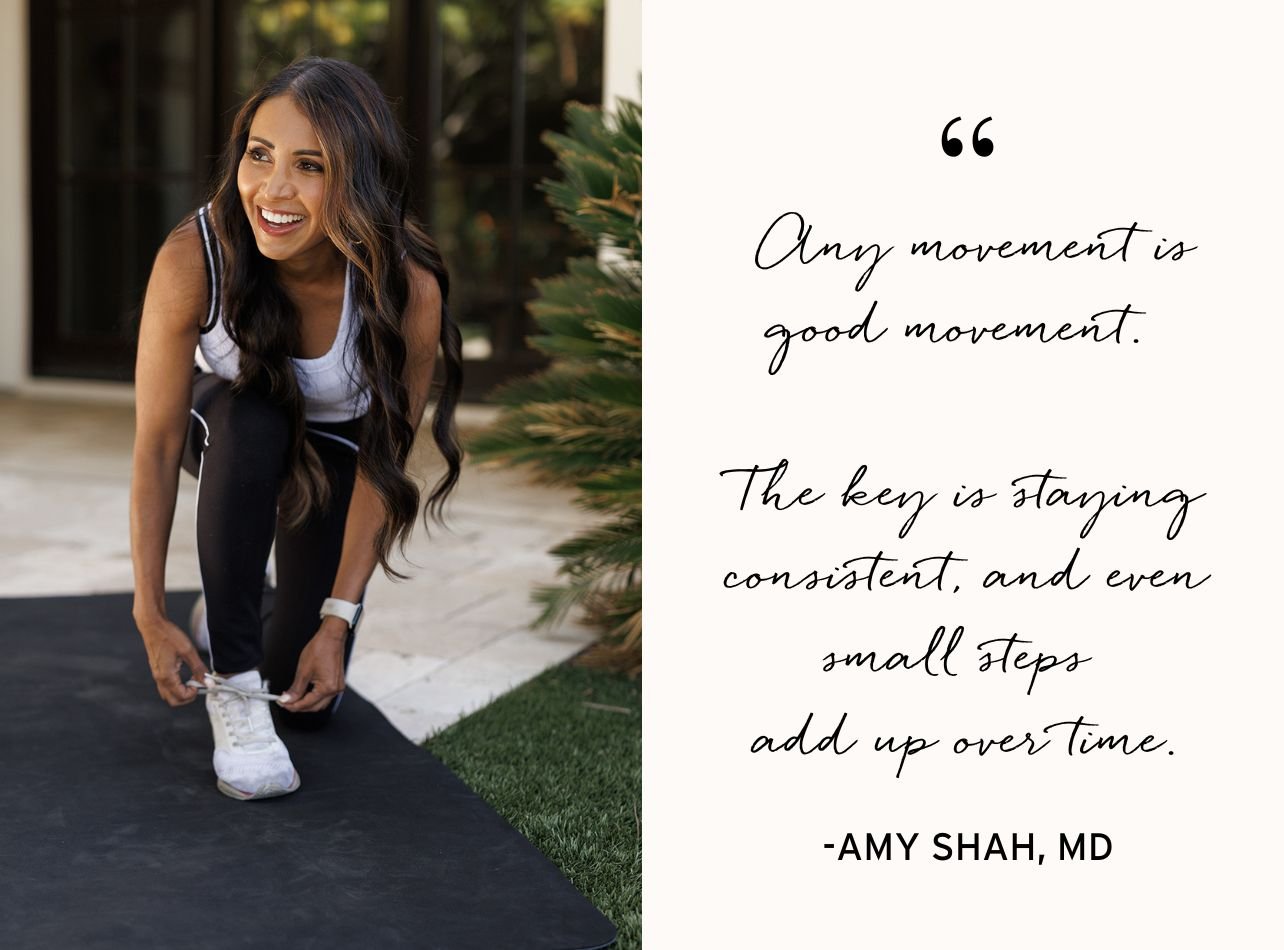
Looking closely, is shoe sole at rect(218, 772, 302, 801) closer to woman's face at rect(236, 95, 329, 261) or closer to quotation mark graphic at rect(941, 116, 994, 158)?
woman's face at rect(236, 95, 329, 261)

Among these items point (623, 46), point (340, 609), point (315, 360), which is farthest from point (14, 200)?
point (340, 609)

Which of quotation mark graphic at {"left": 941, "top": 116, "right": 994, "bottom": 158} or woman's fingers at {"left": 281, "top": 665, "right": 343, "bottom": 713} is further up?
quotation mark graphic at {"left": 941, "top": 116, "right": 994, "bottom": 158}

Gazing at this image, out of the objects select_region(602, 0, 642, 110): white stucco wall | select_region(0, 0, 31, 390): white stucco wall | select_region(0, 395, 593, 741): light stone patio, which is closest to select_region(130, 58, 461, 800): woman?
select_region(0, 395, 593, 741): light stone patio

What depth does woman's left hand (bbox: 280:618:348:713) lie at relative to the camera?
187 centimetres

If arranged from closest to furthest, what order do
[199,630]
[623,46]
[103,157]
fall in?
[199,630] < [623,46] < [103,157]

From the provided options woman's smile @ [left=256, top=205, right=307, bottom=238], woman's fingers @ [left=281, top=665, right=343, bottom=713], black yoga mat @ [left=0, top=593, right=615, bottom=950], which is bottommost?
black yoga mat @ [left=0, top=593, right=615, bottom=950]

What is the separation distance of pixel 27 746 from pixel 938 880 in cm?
129

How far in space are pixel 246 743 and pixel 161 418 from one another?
1.41 feet

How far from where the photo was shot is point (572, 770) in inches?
78.1

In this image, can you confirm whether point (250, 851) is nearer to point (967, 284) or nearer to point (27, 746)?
point (27, 746)

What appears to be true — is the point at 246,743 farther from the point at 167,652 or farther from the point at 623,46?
the point at 623,46

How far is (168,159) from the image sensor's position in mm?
6375

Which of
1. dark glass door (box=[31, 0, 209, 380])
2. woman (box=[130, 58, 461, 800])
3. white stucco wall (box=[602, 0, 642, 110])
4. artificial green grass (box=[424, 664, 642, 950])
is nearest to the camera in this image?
artificial green grass (box=[424, 664, 642, 950])

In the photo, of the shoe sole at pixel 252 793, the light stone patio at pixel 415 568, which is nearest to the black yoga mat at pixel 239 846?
the shoe sole at pixel 252 793
